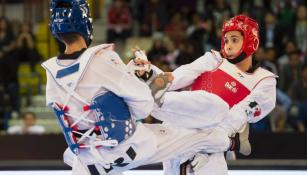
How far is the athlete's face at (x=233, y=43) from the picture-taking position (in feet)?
21.9

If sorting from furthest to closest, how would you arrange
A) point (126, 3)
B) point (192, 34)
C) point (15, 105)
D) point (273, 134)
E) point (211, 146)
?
point (126, 3)
point (192, 34)
point (15, 105)
point (273, 134)
point (211, 146)

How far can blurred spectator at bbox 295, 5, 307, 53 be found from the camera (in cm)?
1386

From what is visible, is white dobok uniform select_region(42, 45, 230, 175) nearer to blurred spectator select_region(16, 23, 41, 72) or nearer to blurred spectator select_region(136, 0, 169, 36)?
blurred spectator select_region(16, 23, 41, 72)

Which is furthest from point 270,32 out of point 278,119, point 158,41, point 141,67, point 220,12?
point 141,67

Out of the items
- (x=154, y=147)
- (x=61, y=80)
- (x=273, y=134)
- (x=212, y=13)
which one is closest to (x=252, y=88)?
(x=154, y=147)

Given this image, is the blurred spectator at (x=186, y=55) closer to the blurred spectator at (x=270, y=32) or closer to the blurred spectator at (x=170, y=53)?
the blurred spectator at (x=170, y=53)

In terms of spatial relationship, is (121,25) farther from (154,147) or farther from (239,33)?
(154,147)

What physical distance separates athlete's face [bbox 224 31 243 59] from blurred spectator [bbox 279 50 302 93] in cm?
550

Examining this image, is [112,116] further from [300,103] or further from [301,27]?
[301,27]

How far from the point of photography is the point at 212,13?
46.6 feet

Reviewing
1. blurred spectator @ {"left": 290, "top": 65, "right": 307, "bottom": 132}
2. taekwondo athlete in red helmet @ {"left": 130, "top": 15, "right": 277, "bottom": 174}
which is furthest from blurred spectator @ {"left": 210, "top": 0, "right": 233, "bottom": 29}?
taekwondo athlete in red helmet @ {"left": 130, "top": 15, "right": 277, "bottom": 174}

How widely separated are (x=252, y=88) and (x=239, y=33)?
44cm

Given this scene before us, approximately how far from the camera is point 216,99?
5.97 meters

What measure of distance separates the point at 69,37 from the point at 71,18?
14 cm
